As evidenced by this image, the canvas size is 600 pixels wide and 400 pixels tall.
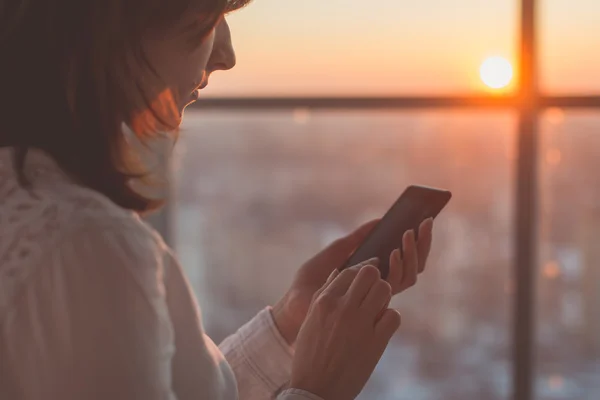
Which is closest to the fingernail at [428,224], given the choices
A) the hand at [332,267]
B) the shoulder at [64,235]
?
the hand at [332,267]

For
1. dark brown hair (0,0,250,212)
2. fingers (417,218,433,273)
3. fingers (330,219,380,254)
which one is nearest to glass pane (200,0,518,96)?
fingers (330,219,380,254)

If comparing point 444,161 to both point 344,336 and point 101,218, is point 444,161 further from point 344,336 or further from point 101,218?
point 101,218

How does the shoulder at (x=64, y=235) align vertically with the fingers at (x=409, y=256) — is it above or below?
above

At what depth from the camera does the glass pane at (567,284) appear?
2152 millimetres

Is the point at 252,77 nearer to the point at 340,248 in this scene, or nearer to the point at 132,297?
the point at 340,248

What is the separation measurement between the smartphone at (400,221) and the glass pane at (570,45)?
1169mm

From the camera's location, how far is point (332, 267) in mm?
1178

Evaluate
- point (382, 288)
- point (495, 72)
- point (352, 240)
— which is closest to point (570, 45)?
point (495, 72)

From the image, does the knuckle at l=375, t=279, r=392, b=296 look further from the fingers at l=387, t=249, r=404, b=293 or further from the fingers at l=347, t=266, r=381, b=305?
the fingers at l=387, t=249, r=404, b=293

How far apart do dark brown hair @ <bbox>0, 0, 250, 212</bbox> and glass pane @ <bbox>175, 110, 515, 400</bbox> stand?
1590mm

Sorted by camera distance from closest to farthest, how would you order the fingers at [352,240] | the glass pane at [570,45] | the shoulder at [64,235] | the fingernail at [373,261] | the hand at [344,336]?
1. the shoulder at [64,235]
2. the hand at [344,336]
3. the fingernail at [373,261]
4. the fingers at [352,240]
5. the glass pane at [570,45]

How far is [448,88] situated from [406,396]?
0.91 meters

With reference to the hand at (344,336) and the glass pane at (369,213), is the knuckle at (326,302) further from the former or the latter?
the glass pane at (369,213)

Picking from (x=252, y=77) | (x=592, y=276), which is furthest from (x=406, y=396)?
(x=252, y=77)
